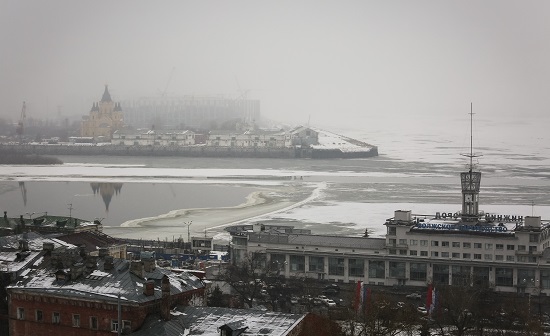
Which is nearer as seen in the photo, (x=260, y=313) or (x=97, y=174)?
(x=260, y=313)

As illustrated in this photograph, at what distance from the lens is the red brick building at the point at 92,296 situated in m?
9.73

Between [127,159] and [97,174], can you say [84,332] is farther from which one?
[127,159]

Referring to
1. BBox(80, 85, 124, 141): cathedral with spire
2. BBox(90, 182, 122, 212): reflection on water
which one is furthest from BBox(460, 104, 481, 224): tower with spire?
BBox(80, 85, 124, 141): cathedral with spire

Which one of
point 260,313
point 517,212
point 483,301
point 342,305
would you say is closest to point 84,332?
point 260,313

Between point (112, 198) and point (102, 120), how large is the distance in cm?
4700

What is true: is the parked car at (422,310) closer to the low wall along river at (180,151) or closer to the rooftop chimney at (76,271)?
the rooftop chimney at (76,271)

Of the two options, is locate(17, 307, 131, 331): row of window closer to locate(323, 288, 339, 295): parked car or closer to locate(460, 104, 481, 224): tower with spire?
locate(323, 288, 339, 295): parked car

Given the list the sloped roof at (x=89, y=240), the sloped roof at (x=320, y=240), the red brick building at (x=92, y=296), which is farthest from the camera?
the sloped roof at (x=320, y=240)

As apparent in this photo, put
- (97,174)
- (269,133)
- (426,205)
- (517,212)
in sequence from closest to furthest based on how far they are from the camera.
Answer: (517,212)
(426,205)
(97,174)
(269,133)

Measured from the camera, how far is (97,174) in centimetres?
4128

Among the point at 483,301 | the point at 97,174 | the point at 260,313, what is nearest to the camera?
the point at 260,313

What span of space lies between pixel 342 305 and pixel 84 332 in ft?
16.1

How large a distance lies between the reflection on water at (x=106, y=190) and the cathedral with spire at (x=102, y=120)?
38357mm

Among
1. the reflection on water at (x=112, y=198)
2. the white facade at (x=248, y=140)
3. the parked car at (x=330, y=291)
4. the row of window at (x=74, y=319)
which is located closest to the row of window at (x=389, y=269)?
the parked car at (x=330, y=291)
